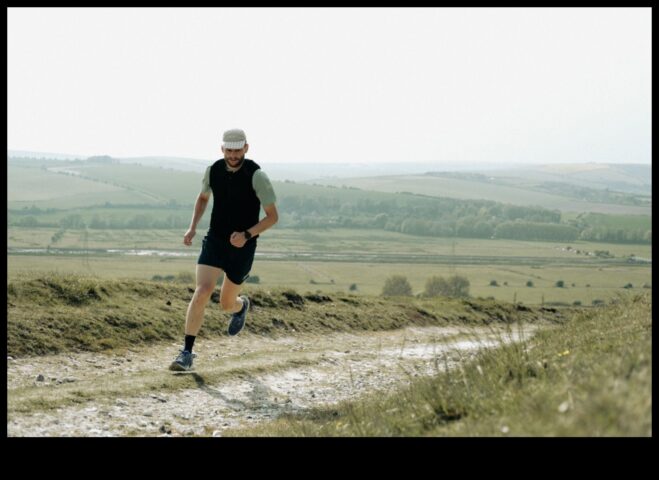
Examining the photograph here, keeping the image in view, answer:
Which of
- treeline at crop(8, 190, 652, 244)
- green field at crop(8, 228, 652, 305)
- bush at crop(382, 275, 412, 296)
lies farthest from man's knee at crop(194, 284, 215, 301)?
treeline at crop(8, 190, 652, 244)

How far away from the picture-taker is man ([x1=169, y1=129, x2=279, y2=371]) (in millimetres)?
10273

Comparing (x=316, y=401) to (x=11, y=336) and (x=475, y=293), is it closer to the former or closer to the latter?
(x=11, y=336)

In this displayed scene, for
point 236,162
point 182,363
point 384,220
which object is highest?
point 236,162

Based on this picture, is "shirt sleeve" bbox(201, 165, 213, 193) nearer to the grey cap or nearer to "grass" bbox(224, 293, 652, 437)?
the grey cap

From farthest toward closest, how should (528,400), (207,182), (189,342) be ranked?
(189,342)
(207,182)
(528,400)

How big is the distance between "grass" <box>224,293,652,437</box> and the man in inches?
89.9

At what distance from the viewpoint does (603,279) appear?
10162cm

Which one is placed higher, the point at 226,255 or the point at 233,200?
the point at 233,200

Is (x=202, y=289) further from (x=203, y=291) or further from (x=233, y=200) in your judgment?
(x=233, y=200)

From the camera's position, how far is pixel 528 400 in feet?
18.6

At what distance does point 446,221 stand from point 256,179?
571 feet

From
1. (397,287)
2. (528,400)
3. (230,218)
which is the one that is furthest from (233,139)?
(397,287)

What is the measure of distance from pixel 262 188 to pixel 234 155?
525 mm
